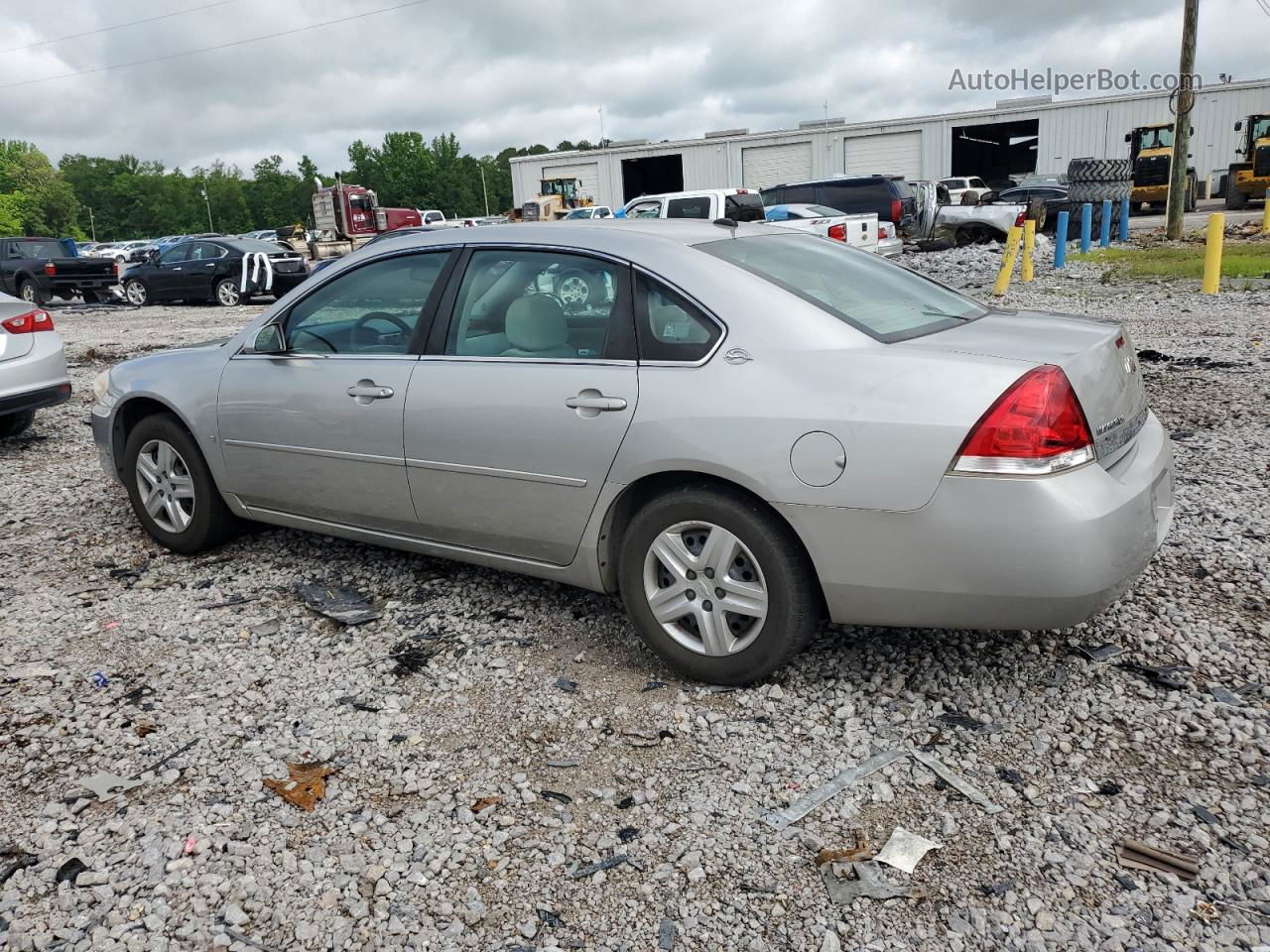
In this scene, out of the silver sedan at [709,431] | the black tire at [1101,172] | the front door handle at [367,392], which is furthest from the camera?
the black tire at [1101,172]

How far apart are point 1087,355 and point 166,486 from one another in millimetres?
4276

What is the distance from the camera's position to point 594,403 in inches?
138

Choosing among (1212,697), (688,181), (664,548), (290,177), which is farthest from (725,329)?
(290,177)

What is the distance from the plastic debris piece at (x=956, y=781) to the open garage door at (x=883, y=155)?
160 ft

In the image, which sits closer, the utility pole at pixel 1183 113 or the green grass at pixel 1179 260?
the green grass at pixel 1179 260

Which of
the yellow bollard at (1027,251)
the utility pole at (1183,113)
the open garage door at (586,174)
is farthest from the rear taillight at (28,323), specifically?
the open garage door at (586,174)

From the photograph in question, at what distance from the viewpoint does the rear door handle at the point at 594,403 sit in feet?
11.3

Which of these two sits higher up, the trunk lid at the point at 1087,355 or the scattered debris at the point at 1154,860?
the trunk lid at the point at 1087,355

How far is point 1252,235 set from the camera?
2328 cm

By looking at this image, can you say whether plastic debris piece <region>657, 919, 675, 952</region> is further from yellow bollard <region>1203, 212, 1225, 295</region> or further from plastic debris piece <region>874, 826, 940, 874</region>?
yellow bollard <region>1203, 212, 1225, 295</region>

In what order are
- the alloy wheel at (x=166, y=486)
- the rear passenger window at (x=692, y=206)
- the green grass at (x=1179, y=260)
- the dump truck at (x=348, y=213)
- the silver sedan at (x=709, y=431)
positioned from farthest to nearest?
1. the dump truck at (x=348, y=213)
2. the rear passenger window at (x=692, y=206)
3. the green grass at (x=1179, y=260)
4. the alloy wheel at (x=166, y=486)
5. the silver sedan at (x=709, y=431)

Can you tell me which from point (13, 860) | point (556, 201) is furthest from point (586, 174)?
point (13, 860)

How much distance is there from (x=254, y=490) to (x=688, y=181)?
48957 millimetres

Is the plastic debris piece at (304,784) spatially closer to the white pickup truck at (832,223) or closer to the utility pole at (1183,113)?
the white pickup truck at (832,223)
